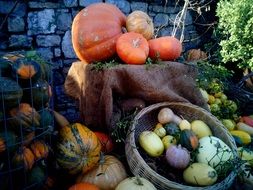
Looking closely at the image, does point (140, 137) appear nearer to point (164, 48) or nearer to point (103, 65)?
point (103, 65)

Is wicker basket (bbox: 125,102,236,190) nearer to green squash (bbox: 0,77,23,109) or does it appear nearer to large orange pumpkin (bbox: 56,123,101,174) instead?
large orange pumpkin (bbox: 56,123,101,174)

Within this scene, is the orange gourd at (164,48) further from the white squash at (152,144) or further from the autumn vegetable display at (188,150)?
the white squash at (152,144)

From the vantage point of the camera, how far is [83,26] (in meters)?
2.44

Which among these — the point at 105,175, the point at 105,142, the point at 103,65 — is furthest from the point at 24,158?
the point at 103,65

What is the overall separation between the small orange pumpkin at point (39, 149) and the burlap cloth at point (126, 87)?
1.81 feet

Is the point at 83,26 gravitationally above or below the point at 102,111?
above

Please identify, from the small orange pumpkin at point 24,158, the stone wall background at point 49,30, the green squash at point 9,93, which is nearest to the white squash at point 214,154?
the small orange pumpkin at point 24,158

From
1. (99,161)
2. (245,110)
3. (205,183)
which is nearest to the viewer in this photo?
(205,183)

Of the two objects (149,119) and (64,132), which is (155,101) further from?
(64,132)

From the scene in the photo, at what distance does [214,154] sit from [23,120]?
1226 millimetres

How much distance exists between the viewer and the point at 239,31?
4.25m

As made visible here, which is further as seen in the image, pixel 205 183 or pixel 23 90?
pixel 205 183

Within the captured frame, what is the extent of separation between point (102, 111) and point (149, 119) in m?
0.36

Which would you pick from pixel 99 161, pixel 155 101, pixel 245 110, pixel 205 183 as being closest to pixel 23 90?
pixel 99 161
